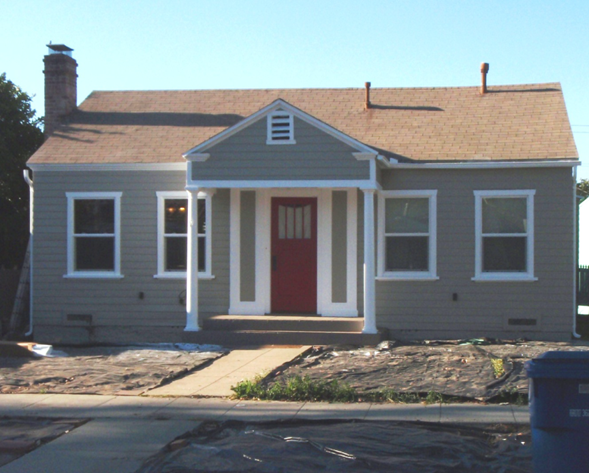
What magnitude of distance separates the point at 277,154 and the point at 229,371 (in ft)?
14.1

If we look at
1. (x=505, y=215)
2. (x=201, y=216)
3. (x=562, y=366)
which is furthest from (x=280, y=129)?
(x=562, y=366)

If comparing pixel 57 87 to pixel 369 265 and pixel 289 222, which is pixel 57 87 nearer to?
pixel 289 222

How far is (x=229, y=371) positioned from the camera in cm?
1051

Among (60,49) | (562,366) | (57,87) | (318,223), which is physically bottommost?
(562,366)

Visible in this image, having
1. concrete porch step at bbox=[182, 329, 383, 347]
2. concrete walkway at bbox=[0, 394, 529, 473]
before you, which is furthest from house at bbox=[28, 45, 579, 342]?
concrete walkway at bbox=[0, 394, 529, 473]

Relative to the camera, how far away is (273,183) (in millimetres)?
13055

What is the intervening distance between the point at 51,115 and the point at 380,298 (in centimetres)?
818

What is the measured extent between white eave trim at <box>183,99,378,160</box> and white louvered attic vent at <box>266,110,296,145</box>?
0.09 m

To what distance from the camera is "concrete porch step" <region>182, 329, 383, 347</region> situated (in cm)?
1286

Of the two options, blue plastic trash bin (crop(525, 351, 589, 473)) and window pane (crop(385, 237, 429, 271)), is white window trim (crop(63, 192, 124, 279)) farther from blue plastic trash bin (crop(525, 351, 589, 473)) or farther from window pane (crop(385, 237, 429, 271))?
blue plastic trash bin (crop(525, 351, 589, 473))

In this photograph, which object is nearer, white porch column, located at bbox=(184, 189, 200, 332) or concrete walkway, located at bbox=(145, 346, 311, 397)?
concrete walkway, located at bbox=(145, 346, 311, 397)

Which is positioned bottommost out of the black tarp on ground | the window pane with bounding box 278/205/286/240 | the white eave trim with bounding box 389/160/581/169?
the black tarp on ground

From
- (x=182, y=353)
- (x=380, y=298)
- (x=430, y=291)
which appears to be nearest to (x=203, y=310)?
(x=182, y=353)

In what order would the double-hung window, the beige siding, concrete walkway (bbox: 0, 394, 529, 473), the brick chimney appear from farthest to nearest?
the brick chimney → the double-hung window → the beige siding → concrete walkway (bbox: 0, 394, 529, 473)
